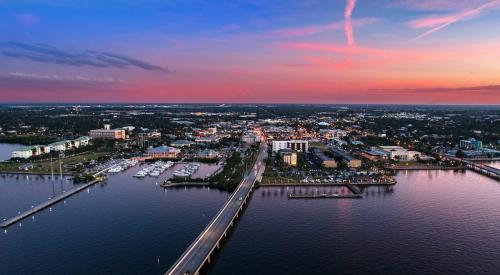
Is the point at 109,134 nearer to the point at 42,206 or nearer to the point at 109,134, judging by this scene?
the point at 109,134

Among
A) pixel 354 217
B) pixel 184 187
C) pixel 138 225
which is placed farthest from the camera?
pixel 184 187

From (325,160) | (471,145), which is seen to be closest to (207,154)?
(325,160)

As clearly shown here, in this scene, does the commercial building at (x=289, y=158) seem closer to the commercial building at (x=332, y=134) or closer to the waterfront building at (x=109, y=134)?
the commercial building at (x=332, y=134)

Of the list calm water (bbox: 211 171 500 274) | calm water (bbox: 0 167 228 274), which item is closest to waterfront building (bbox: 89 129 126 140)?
calm water (bbox: 0 167 228 274)

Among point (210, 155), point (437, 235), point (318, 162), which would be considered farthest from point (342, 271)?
point (210, 155)

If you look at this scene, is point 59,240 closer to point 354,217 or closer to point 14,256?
point 14,256

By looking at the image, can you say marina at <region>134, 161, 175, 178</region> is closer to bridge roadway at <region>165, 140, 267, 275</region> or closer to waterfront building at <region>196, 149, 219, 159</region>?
waterfront building at <region>196, 149, 219, 159</region>
